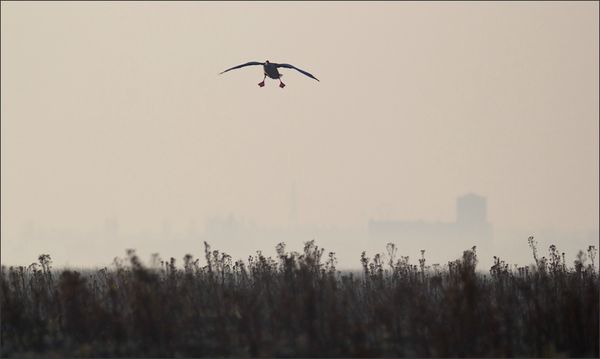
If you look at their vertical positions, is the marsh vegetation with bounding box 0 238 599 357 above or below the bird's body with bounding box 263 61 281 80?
below

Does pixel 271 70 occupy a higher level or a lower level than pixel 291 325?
higher

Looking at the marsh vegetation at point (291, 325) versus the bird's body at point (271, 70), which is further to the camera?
the bird's body at point (271, 70)

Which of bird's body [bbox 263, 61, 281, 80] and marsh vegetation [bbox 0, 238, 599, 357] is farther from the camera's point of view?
bird's body [bbox 263, 61, 281, 80]

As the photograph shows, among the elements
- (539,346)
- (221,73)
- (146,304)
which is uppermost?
(221,73)

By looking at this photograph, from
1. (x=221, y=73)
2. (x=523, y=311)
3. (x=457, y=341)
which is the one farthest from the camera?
(x=221, y=73)

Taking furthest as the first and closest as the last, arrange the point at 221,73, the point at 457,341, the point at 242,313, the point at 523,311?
the point at 221,73 → the point at 523,311 → the point at 242,313 → the point at 457,341

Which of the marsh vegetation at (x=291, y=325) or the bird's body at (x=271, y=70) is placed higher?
the bird's body at (x=271, y=70)

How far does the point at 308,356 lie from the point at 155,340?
268cm

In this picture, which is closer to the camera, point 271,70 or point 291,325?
point 291,325

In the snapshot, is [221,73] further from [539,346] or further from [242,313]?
[539,346]

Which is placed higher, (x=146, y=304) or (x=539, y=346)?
(x=146, y=304)

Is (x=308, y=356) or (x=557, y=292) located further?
(x=557, y=292)

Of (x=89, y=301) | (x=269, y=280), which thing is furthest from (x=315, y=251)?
(x=89, y=301)

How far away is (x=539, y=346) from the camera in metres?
16.7
